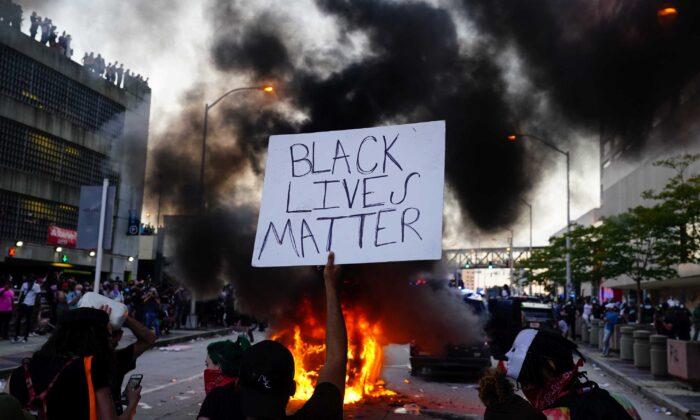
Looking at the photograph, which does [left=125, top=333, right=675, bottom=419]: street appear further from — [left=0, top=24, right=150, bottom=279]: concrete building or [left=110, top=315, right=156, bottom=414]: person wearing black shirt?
[left=0, top=24, right=150, bottom=279]: concrete building

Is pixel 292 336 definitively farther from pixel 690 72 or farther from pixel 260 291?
pixel 690 72

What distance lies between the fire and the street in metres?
0.35

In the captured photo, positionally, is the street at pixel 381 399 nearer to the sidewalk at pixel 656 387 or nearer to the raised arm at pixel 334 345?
the sidewalk at pixel 656 387

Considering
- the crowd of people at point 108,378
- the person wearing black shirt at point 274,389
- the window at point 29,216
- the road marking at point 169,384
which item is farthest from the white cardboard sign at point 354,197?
the window at point 29,216

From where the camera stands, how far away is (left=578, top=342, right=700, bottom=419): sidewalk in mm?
10703

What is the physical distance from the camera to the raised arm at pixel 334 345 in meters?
2.58

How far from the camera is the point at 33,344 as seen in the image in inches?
624

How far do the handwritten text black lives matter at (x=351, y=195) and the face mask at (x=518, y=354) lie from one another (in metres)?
1.04

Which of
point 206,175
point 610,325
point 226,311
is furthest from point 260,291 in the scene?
point 226,311

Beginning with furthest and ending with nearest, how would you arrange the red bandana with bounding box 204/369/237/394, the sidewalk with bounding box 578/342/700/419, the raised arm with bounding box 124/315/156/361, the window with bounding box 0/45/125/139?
the window with bounding box 0/45/125/139 < the sidewalk with bounding box 578/342/700/419 < the raised arm with bounding box 124/315/156/361 < the red bandana with bounding box 204/369/237/394

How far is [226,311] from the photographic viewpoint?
85.8ft

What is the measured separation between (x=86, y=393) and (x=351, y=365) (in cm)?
745

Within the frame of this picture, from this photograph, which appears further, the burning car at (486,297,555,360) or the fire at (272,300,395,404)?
the burning car at (486,297,555,360)

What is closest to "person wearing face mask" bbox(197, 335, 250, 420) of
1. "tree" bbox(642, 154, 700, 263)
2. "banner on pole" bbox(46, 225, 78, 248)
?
"tree" bbox(642, 154, 700, 263)
